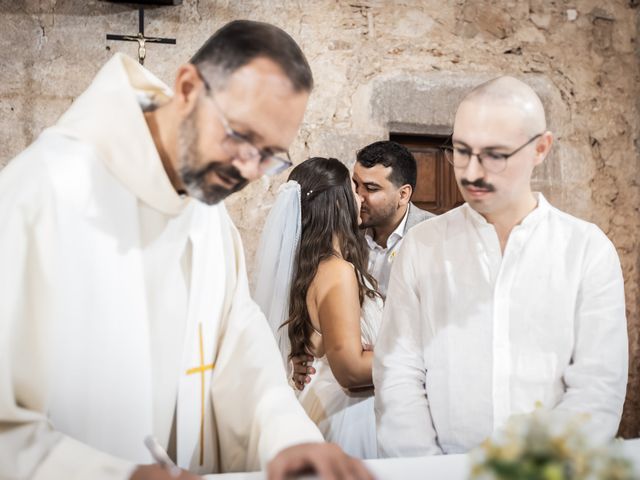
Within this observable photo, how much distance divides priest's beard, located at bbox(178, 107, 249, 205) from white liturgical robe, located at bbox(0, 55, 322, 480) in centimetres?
7

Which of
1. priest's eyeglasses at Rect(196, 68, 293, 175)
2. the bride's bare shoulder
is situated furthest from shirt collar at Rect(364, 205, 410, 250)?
priest's eyeglasses at Rect(196, 68, 293, 175)

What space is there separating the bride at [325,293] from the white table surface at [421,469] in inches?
52.5

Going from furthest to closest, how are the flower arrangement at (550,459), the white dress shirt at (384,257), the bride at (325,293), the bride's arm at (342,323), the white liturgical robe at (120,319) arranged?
the white dress shirt at (384,257) → the bride at (325,293) → the bride's arm at (342,323) → the white liturgical robe at (120,319) → the flower arrangement at (550,459)

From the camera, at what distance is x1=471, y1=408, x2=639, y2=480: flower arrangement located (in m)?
0.86

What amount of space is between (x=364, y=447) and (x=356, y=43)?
3.19 meters

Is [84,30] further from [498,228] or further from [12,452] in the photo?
[12,452]

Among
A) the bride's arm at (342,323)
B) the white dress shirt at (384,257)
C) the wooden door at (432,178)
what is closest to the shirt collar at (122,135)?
the bride's arm at (342,323)

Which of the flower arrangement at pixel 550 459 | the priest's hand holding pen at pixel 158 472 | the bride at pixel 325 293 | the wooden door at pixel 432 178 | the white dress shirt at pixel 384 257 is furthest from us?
the wooden door at pixel 432 178

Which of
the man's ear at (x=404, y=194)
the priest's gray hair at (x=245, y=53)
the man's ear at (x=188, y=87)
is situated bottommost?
the man's ear at (x=404, y=194)

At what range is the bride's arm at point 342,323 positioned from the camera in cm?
306

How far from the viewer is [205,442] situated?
2.05 meters

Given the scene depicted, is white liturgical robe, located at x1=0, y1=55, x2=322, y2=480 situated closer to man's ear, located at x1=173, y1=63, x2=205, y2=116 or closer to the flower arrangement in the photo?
man's ear, located at x1=173, y1=63, x2=205, y2=116

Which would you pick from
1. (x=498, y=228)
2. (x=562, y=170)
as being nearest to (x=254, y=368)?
(x=498, y=228)

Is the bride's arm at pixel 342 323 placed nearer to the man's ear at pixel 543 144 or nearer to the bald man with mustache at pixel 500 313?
the bald man with mustache at pixel 500 313
